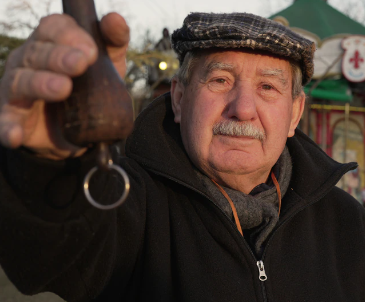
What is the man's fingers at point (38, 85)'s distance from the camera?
36.6 inches

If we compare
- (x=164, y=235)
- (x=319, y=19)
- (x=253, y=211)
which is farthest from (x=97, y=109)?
(x=319, y=19)

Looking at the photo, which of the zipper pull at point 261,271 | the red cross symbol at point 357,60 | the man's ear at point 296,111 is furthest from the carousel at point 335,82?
the zipper pull at point 261,271

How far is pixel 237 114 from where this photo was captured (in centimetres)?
200

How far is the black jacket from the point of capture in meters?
1.23

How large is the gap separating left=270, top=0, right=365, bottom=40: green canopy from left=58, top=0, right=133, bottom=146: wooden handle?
9.14 metres

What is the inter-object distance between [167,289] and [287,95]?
3.75ft

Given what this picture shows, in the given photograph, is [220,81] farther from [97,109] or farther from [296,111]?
[97,109]

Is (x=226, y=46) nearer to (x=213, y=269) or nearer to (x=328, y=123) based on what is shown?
(x=213, y=269)

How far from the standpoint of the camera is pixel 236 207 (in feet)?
6.62

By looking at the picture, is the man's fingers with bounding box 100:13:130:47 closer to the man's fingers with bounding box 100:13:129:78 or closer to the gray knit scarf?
the man's fingers with bounding box 100:13:129:78

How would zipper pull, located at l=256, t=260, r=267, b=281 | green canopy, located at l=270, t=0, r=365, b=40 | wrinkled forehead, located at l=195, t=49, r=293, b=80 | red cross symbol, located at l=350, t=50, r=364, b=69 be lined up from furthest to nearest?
green canopy, located at l=270, t=0, r=365, b=40 < red cross symbol, located at l=350, t=50, r=364, b=69 < wrinkled forehead, located at l=195, t=49, r=293, b=80 < zipper pull, located at l=256, t=260, r=267, b=281

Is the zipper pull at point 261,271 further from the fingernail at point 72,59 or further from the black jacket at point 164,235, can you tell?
the fingernail at point 72,59

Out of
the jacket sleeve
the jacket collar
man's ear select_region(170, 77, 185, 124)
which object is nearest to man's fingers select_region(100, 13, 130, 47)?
the jacket sleeve

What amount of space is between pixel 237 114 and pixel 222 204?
0.43 meters
